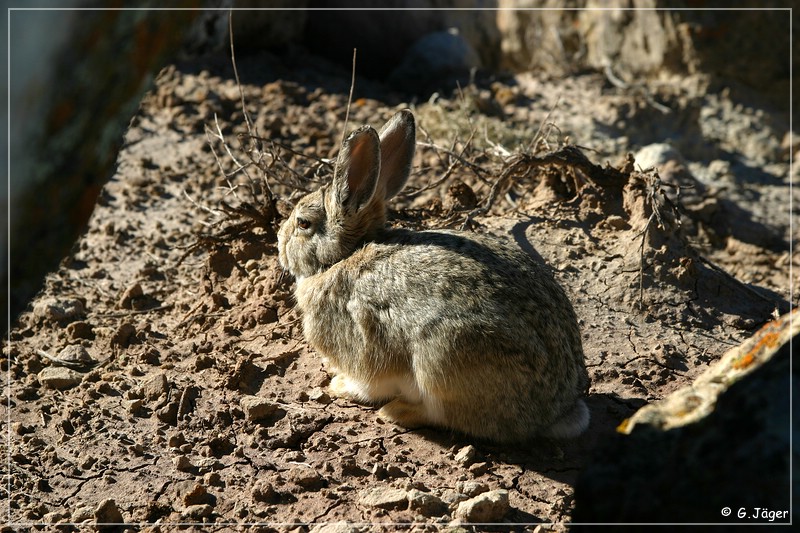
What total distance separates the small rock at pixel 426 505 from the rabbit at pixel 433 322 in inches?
22.4

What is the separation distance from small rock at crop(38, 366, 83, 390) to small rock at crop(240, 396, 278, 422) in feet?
3.61

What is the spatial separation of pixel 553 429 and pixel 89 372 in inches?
104

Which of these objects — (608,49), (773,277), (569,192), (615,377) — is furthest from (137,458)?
(608,49)

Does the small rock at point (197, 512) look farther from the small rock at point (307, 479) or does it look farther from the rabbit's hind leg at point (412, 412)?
the rabbit's hind leg at point (412, 412)

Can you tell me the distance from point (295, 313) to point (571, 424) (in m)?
1.89

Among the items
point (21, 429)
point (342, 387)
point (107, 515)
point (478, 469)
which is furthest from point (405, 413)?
point (21, 429)

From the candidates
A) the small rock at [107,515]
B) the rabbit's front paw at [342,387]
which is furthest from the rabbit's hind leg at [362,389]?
the small rock at [107,515]

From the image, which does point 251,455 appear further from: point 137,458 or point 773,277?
point 773,277

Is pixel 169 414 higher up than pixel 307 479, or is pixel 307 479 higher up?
pixel 169 414

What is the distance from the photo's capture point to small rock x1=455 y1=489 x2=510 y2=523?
363 centimetres

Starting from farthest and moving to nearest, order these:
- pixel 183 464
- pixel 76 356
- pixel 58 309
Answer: pixel 58 309 < pixel 76 356 < pixel 183 464

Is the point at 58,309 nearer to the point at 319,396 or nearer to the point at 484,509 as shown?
the point at 319,396

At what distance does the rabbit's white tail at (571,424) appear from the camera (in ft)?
14.0

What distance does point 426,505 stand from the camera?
3705mm
